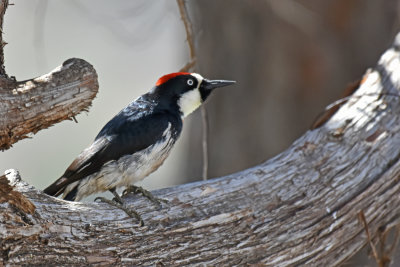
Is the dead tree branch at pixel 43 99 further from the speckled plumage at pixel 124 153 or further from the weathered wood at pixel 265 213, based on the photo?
the speckled plumage at pixel 124 153

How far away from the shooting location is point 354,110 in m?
4.00

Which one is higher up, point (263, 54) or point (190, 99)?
point (263, 54)

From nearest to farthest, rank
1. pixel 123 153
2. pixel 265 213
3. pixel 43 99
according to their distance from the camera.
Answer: pixel 43 99 → pixel 265 213 → pixel 123 153

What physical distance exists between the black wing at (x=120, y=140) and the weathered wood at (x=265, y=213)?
0.36m

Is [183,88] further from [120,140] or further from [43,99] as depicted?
[43,99]

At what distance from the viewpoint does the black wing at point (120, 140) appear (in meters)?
3.42

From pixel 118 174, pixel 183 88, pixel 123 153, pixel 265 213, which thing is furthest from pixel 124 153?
pixel 265 213

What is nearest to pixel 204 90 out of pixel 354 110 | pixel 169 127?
pixel 169 127

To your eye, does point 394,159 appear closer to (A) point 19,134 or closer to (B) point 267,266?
(B) point 267,266

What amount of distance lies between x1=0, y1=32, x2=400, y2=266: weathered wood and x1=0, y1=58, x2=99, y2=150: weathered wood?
9.6 inches

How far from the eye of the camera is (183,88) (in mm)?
4133

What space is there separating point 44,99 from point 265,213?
1.36 m

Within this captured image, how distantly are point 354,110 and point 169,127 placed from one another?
1.25 m

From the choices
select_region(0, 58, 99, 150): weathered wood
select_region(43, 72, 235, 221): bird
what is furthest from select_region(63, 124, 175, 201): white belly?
select_region(0, 58, 99, 150): weathered wood
